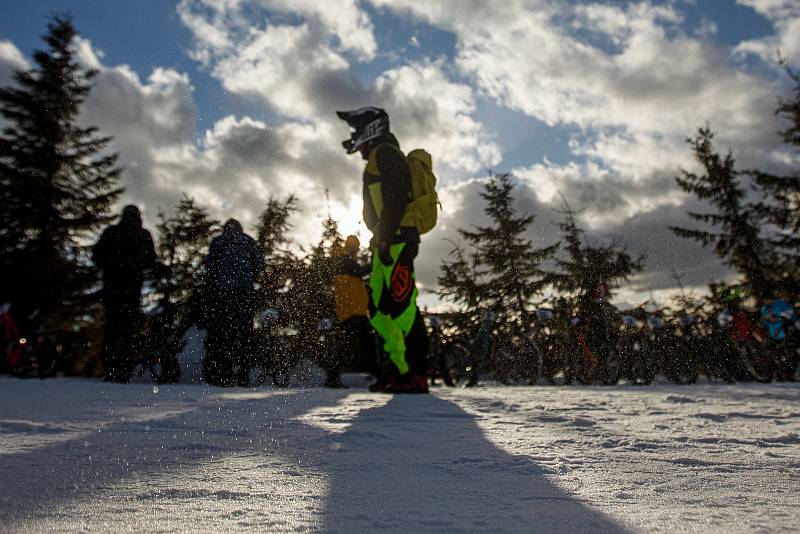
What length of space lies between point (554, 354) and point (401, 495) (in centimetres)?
880

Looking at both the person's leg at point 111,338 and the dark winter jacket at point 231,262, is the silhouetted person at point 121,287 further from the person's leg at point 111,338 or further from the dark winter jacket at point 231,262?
the dark winter jacket at point 231,262

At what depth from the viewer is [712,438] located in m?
2.21

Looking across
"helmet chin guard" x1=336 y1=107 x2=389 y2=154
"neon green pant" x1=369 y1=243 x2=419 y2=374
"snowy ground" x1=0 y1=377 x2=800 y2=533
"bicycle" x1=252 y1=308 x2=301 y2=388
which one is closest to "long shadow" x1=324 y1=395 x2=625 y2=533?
"snowy ground" x1=0 y1=377 x2=800 y2=533

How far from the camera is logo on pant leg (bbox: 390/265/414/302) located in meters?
4.54

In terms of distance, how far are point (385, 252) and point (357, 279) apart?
1.19 m

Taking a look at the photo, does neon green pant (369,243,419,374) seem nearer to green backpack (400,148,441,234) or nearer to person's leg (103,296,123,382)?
green backpack (400,148,441,234)

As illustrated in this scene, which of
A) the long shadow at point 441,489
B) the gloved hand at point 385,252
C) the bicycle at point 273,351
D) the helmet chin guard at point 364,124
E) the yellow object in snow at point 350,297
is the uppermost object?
the helmet chin guard at point 364,124

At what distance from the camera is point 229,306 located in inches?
250

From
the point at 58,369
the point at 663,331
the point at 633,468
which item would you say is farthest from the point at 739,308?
the point at 58,369

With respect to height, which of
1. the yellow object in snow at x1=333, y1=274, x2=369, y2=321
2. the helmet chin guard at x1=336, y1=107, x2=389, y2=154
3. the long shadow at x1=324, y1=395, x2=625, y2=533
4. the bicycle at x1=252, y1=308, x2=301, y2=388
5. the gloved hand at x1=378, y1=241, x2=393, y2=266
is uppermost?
the helmet chin guard at x1=336, y1=107, x2=389, y2=154

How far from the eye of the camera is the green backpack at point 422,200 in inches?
180

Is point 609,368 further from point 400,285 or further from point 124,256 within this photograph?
point 124,256

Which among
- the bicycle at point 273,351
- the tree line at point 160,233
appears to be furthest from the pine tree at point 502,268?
the bicycle at point 273,351

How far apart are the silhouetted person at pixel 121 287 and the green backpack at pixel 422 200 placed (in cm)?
391
